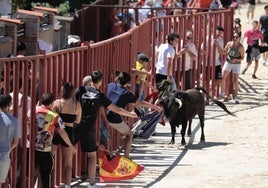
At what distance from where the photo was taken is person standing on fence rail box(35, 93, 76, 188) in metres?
14.0

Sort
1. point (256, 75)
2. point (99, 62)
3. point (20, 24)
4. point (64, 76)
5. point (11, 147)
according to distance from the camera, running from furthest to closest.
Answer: point (256, 75)
point (20, 24)
point (99, 62)
point (64, 76)
point (11, 147)

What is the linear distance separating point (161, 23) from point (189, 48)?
980 mm

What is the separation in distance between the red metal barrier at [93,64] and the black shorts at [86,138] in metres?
0.42

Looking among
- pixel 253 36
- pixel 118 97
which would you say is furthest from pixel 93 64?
pixel 253 36

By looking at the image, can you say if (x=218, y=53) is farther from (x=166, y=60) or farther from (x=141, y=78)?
(x=141, y=78)

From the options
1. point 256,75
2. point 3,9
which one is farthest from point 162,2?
point 3,9

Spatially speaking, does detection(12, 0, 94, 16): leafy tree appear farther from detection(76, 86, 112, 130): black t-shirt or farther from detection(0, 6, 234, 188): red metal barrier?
detection(76, 86, 112, 130): black t-shirt

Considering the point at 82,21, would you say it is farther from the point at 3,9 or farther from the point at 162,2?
the point at 162,2

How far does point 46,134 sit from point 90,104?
4.12ft

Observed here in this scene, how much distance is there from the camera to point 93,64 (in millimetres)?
16844

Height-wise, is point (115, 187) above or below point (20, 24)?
below

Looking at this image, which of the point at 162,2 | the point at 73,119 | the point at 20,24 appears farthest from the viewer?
the point at 162,2

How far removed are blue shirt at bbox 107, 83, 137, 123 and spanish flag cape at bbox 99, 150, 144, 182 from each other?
110 cm

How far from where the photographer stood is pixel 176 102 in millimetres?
18984
